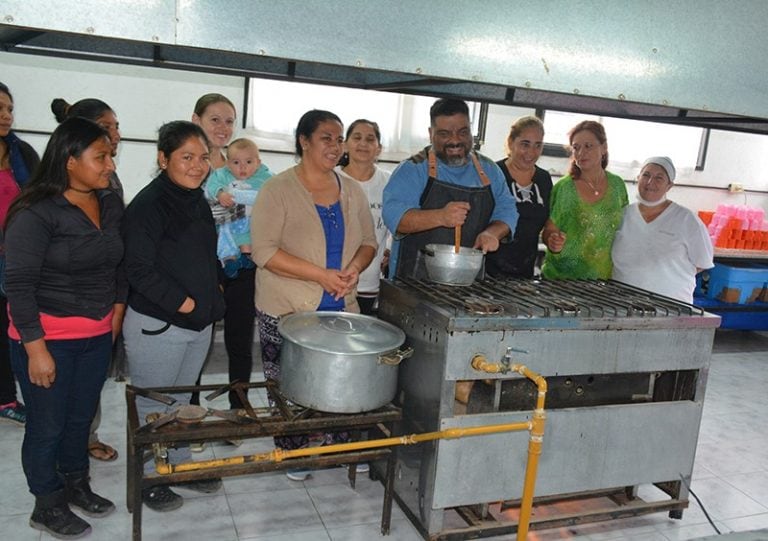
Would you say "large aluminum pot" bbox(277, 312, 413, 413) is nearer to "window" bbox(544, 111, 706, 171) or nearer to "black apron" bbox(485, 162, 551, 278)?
"black apron" bbox(485, 162, 551, 278)

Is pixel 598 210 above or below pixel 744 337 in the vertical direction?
above

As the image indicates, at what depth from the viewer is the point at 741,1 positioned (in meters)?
1.09

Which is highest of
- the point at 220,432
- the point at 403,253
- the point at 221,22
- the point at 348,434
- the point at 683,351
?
the point at 221,22

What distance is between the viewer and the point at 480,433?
7.29 ft

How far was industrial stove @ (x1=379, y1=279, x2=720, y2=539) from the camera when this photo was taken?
7.95ft

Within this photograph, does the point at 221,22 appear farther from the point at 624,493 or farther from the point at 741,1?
the point at 624,493

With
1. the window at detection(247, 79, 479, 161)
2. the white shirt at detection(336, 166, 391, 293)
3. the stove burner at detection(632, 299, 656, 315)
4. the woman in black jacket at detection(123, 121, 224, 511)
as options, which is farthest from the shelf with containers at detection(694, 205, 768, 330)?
the woman in black jacket at detection(123, 121, 224, 511)

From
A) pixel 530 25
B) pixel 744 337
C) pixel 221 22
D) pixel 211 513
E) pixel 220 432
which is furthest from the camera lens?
pixel 744 337

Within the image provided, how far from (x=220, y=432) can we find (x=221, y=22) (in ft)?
5.17

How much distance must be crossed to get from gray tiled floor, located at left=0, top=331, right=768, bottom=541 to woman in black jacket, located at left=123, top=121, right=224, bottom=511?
48 cm

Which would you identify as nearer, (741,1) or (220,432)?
(741,1)

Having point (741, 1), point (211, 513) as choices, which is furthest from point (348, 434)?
point (741, 1)

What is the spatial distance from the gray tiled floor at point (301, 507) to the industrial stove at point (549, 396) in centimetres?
10

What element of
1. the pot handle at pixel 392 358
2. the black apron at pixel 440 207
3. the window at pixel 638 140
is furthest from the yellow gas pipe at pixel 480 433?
the window at pixel 638 140
